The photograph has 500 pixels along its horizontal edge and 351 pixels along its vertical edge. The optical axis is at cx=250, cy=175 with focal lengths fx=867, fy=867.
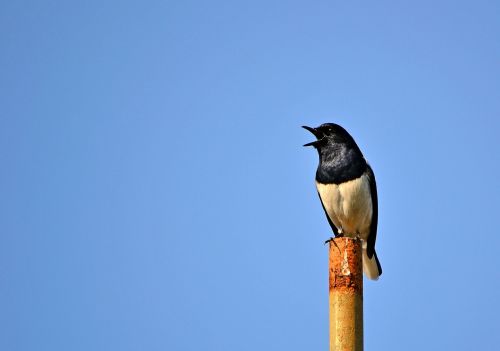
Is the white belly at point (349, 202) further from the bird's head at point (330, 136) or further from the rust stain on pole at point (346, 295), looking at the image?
the rust stain on pole at point (346, 295)

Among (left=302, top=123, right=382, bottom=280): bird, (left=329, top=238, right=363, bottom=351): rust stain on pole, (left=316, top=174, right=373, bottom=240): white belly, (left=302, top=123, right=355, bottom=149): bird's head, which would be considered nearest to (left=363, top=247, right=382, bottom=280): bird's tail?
(left=302, top=123, right=382, bottom=280): bird

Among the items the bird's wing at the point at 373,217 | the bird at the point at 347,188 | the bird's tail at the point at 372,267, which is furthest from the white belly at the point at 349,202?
Result: the bird's tail at the point at 372,267

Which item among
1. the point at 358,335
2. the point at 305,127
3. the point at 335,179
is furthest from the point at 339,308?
the point at 305,127

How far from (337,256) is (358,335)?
1.11m

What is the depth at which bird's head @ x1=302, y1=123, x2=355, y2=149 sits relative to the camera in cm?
1159

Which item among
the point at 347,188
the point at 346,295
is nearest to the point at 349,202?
the point at 347,188

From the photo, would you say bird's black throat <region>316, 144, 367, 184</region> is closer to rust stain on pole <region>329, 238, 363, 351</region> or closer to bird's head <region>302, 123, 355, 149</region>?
bird's head <region>302, 123, 355, 149</region>

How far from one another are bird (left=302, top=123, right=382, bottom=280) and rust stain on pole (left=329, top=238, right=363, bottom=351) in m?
2.66

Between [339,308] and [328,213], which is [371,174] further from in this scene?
[339,308]

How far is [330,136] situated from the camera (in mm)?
11641

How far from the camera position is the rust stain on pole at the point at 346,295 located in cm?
734

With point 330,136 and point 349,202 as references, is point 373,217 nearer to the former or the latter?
point 349,202

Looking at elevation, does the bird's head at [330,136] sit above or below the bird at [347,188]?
above

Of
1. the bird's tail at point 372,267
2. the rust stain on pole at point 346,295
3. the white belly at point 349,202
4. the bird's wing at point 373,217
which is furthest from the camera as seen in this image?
the bird's tail at point 372,267
